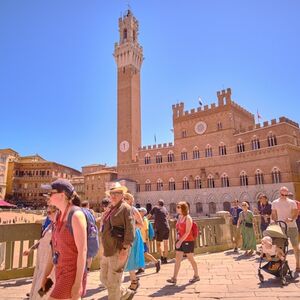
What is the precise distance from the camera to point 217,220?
9734mm

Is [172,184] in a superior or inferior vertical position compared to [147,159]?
inferior

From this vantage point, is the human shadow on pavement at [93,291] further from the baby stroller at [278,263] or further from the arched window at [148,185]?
the arched window at [148,185]

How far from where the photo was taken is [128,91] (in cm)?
4453

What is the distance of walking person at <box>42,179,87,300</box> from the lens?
7.97 ft

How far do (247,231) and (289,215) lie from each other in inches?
117

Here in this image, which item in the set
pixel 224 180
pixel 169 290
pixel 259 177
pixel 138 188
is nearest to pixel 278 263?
pixel 169 290

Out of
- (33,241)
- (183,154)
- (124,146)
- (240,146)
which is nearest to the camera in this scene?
(33,241)

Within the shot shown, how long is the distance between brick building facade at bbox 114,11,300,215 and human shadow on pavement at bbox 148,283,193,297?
84.8ft

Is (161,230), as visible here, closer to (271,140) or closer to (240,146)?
(271,140)

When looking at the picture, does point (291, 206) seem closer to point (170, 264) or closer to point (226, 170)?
point (170, 264)

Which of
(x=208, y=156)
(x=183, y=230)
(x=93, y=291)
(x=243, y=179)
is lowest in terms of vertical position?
(x=93, y=291)

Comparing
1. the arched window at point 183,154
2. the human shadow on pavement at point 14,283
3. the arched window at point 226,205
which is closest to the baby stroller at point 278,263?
the human shadow on pavement at point 14,283

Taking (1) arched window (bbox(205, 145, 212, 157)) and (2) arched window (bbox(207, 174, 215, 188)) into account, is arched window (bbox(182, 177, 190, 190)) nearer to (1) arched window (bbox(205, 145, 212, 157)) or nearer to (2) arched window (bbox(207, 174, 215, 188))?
(2) arched window (bbox(207, 174, 215, 188))

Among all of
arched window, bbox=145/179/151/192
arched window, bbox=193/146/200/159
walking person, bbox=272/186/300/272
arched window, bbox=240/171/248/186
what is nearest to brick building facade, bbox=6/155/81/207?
arched window, bbox=145/179/151/192
